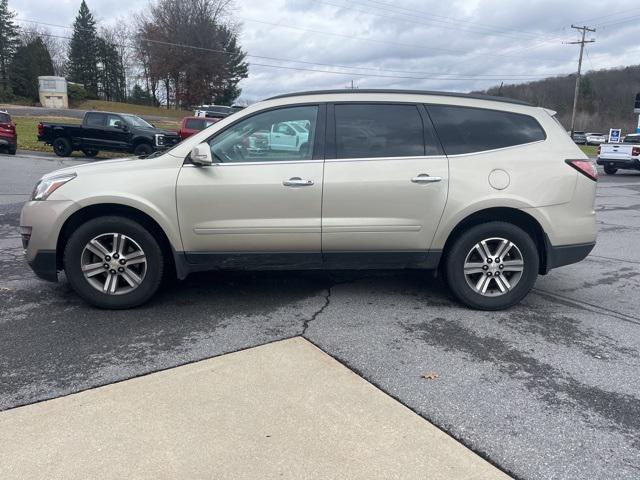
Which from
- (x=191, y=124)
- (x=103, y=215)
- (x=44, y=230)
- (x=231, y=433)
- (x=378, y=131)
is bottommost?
(x=231, y=433)

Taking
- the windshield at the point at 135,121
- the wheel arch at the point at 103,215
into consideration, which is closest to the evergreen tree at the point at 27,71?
the windshield at the point at 135,121

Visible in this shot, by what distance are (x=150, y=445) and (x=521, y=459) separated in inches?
71.2

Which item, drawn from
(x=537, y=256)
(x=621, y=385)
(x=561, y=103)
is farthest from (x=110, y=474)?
(x=561, y=103)

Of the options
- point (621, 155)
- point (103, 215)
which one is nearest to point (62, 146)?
point (103, 215)

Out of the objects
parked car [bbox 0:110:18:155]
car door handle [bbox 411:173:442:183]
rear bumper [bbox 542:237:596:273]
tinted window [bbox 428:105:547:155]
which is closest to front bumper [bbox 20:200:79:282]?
car door handle [bbox 411:173:442:183]

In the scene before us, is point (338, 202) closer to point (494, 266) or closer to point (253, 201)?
point (253, 201)

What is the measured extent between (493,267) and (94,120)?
20.1 m

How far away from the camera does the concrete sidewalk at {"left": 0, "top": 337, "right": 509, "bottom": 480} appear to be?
2.37m

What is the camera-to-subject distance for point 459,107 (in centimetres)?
456

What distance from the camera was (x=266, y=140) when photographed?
172 inches

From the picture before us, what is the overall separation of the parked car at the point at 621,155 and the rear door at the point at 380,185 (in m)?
19.9

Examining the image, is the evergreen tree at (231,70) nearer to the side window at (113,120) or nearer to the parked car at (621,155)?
the side window at (113,120)

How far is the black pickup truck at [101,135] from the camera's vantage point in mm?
20578

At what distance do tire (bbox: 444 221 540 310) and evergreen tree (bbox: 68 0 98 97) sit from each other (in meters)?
76.3
